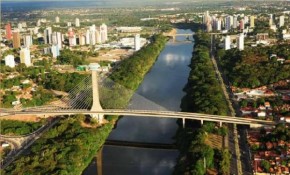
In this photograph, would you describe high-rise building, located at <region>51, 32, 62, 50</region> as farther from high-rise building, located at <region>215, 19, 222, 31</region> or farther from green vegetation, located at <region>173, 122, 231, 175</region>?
green vegetation, located at <region>173, 122, 231, 175</region>

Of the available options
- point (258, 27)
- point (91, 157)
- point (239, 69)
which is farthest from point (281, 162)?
point (258, 27)

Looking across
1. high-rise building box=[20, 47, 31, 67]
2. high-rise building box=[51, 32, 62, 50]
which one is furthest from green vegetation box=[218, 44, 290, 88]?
high-rise building box=[51, 32, 62, 50]

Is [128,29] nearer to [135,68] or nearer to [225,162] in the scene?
[135,68]

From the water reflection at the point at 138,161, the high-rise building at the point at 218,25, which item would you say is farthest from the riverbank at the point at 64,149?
the high-rise building at the point at 218,25

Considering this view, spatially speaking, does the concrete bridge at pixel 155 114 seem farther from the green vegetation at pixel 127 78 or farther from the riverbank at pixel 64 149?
the green vegetation at pixel 127 78

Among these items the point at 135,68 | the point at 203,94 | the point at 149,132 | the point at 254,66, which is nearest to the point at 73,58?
the point at 135,68

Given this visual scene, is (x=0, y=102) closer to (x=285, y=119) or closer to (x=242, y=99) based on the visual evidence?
(x=242, y=99)
